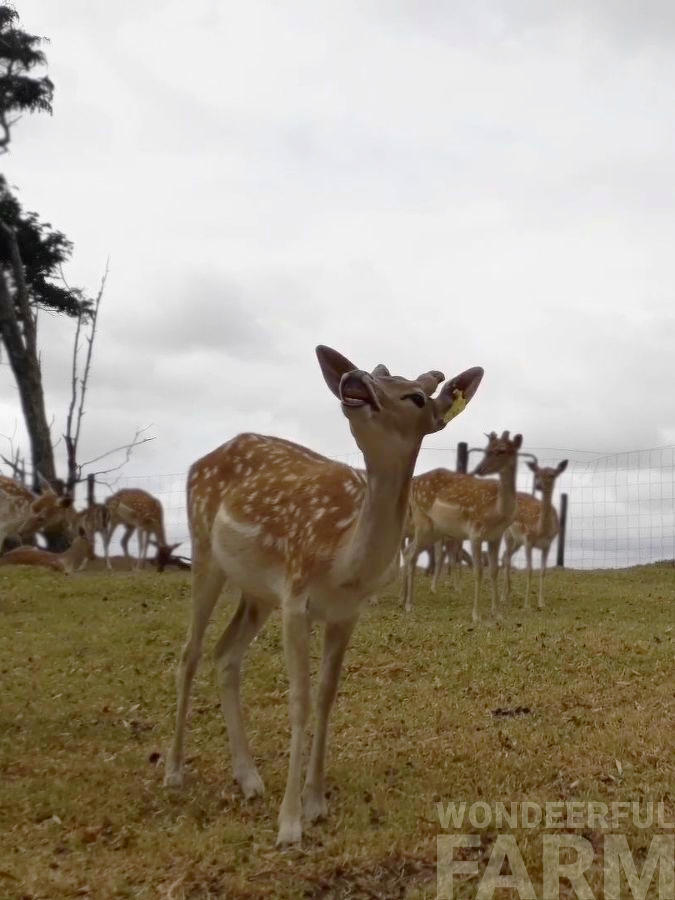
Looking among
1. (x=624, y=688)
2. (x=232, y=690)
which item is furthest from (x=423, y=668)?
(x=232, y=690)

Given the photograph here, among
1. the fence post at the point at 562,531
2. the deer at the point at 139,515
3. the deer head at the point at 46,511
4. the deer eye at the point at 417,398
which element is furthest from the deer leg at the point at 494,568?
the fence post at the point at 562,531

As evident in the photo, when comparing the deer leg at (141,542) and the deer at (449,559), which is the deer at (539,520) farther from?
the deer leg at (141,542)

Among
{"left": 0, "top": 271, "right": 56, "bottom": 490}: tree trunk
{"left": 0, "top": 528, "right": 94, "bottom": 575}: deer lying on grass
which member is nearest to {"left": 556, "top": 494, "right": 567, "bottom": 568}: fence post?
{"left": 0, "top": 528, "right": 94, "bottom": 575}: deer lying on grass

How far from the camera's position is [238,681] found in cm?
559

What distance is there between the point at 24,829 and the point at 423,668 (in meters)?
3.94

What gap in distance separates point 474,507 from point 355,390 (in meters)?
8.31

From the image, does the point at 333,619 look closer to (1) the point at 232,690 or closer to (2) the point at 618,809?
(1) the point at 232,690

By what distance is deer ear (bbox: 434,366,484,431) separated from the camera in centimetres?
452

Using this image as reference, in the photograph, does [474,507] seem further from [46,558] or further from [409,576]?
[46,558]

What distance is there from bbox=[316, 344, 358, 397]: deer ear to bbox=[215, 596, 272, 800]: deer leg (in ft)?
5.70

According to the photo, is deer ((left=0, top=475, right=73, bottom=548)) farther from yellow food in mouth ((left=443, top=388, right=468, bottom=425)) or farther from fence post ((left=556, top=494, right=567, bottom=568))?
fence post ((left=556, top=494, right=567, bottom=568))

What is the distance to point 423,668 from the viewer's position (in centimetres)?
802

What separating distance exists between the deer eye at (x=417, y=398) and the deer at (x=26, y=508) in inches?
303

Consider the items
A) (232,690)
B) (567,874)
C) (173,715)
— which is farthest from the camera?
(173,715)
